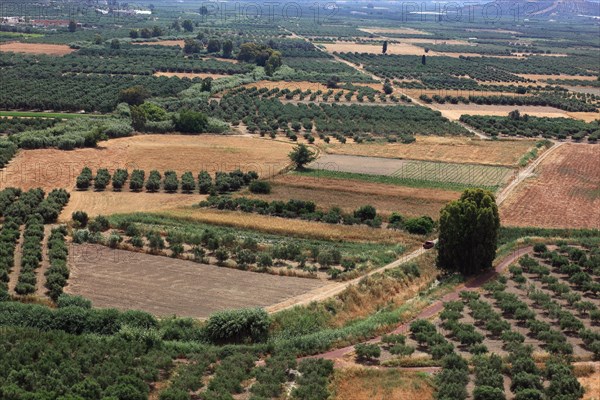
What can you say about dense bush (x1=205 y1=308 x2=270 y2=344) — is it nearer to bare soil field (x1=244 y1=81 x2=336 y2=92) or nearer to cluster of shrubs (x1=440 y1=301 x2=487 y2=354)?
cluster of shrubs (x1=440 y1=301 x2=487 y2=354)

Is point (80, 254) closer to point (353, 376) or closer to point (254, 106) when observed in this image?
point (353, 376)

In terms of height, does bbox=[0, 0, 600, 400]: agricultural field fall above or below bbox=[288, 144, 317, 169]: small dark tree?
below

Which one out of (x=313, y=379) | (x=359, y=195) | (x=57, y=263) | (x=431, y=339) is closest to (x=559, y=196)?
(x=359, y=195)

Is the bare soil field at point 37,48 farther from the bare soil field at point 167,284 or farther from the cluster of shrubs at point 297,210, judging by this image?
the bare soil field at point 167,284

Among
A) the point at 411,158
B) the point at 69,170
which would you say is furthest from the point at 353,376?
the point at 411,158

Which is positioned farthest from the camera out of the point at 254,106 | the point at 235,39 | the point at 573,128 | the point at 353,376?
the point at 235,39

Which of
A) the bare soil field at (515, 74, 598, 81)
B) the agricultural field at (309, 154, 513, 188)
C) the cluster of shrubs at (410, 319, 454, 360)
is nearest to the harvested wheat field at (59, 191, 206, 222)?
the agricultural field at (309, 154, 513, 188)

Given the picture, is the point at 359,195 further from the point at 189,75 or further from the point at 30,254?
the point at 189,75
